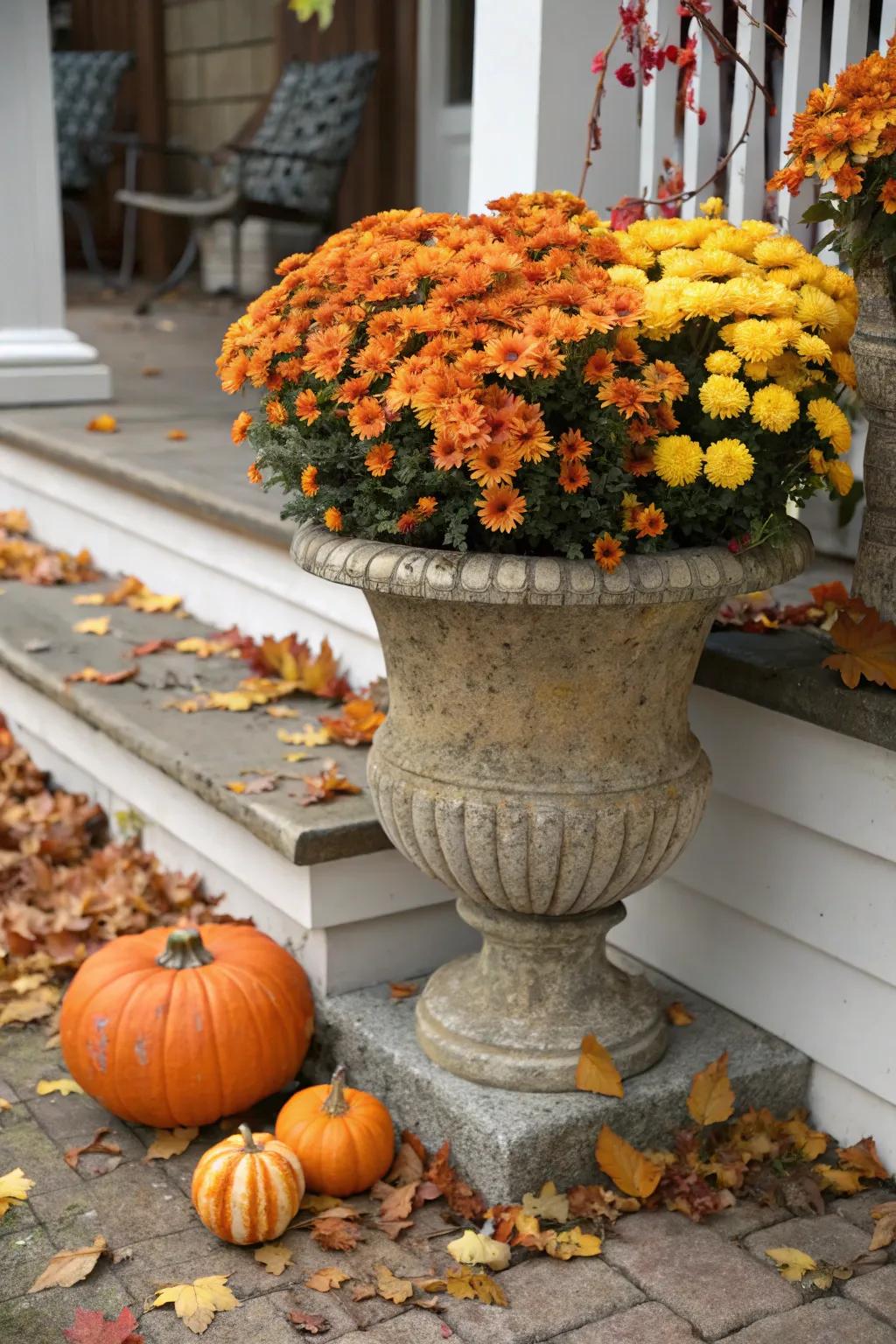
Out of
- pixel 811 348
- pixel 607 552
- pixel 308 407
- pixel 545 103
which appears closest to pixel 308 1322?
pixel 607 552

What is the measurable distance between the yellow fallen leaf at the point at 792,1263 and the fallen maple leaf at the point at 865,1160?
0.77ft

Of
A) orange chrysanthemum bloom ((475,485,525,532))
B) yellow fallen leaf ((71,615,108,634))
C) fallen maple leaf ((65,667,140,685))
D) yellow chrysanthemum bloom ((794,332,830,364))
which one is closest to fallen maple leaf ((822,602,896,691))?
yellow chrysanthemum bloom ((794,332,830,364))

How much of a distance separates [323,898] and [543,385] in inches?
40.7

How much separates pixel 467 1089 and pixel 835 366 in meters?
1.13

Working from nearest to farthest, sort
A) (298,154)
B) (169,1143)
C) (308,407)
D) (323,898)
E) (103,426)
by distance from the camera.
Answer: (308,407) < (169,1143) < (323,898) < (103,426) < (298,154)

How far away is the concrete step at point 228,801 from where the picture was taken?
2404 mm

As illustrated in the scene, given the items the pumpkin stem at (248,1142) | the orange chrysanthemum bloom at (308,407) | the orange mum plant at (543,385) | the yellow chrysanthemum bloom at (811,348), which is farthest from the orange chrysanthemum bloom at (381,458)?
the pumpkin stem at (248,1142)

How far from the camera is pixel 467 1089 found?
2119 millimetres

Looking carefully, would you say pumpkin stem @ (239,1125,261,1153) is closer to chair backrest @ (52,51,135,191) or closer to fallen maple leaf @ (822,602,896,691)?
fallen maple leaf @ (822,602,896,691)

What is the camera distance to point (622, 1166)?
2090 mm

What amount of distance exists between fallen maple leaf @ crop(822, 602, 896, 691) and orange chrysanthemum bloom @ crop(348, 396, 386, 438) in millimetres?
753

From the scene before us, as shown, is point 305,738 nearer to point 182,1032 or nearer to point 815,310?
point 182,1032

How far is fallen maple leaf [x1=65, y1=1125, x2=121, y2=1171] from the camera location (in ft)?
7.25

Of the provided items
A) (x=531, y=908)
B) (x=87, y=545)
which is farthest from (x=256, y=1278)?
(x=87, y=545)
